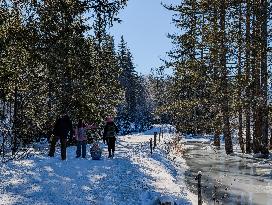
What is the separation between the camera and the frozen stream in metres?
16.3

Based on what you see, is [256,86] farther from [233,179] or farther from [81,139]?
[81,139]

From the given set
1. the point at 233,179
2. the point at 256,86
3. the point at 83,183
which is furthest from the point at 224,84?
the point at 83,183

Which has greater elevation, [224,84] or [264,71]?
[264,71]

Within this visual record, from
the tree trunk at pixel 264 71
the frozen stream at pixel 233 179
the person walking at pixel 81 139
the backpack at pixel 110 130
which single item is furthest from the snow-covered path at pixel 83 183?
the tree trunk at pixel 264 71

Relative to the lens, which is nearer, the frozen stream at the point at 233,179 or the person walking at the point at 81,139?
the frozen stream at the point at 233,179

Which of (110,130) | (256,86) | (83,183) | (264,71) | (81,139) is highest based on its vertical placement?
(264,71)

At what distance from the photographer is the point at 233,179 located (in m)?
20.7

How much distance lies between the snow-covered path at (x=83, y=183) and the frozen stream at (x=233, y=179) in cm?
121

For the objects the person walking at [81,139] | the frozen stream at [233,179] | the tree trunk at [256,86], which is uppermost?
the tree trunk at [256,86]

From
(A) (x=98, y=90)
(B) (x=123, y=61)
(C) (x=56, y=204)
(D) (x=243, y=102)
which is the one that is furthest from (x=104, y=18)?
(B) (x=123, y=61)

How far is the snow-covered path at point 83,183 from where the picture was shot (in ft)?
42.7

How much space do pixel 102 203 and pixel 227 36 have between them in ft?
58.2

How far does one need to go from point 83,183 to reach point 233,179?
8093mm

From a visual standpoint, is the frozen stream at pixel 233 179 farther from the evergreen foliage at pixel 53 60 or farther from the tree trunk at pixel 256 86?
the evergreen foliage at pixel 53 60
